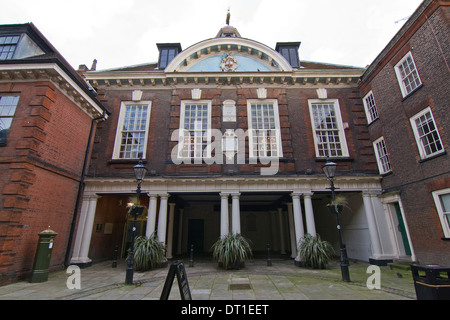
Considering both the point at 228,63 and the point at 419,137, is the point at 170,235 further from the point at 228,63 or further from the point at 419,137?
the point at 419,137

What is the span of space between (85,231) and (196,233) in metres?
8.00

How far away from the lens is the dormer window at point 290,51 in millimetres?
14230

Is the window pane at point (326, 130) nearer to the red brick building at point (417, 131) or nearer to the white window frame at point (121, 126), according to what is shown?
the red brick building at point (417, 131)

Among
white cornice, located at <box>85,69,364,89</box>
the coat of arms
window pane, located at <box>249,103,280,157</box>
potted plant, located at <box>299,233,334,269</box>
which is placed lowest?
potted plant, located at <box>299,233,334,269</box>

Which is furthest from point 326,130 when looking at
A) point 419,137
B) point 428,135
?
point 428,135

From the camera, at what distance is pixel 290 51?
14.5 meters

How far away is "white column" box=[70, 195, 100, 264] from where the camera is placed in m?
10.0

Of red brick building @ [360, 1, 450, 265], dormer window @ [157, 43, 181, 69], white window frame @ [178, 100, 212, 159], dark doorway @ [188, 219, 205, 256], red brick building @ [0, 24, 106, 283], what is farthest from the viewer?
dark doorway @ [188, 219, 205, 256]

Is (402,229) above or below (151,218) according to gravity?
below

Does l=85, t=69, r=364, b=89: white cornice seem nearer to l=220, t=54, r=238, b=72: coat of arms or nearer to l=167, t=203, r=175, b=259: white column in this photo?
l=220, t=54, r=238, b=72: coat of arms

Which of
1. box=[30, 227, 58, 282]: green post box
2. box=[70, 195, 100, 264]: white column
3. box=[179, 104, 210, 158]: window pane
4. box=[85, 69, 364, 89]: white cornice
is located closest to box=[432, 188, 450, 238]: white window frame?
box=[85, 69, 364, 89]: white cornice

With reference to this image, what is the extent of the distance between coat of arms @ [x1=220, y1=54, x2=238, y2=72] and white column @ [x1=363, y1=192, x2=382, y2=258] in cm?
1003

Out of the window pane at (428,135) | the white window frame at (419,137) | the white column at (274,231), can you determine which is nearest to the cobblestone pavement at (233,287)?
the white window frame at (419,137)
